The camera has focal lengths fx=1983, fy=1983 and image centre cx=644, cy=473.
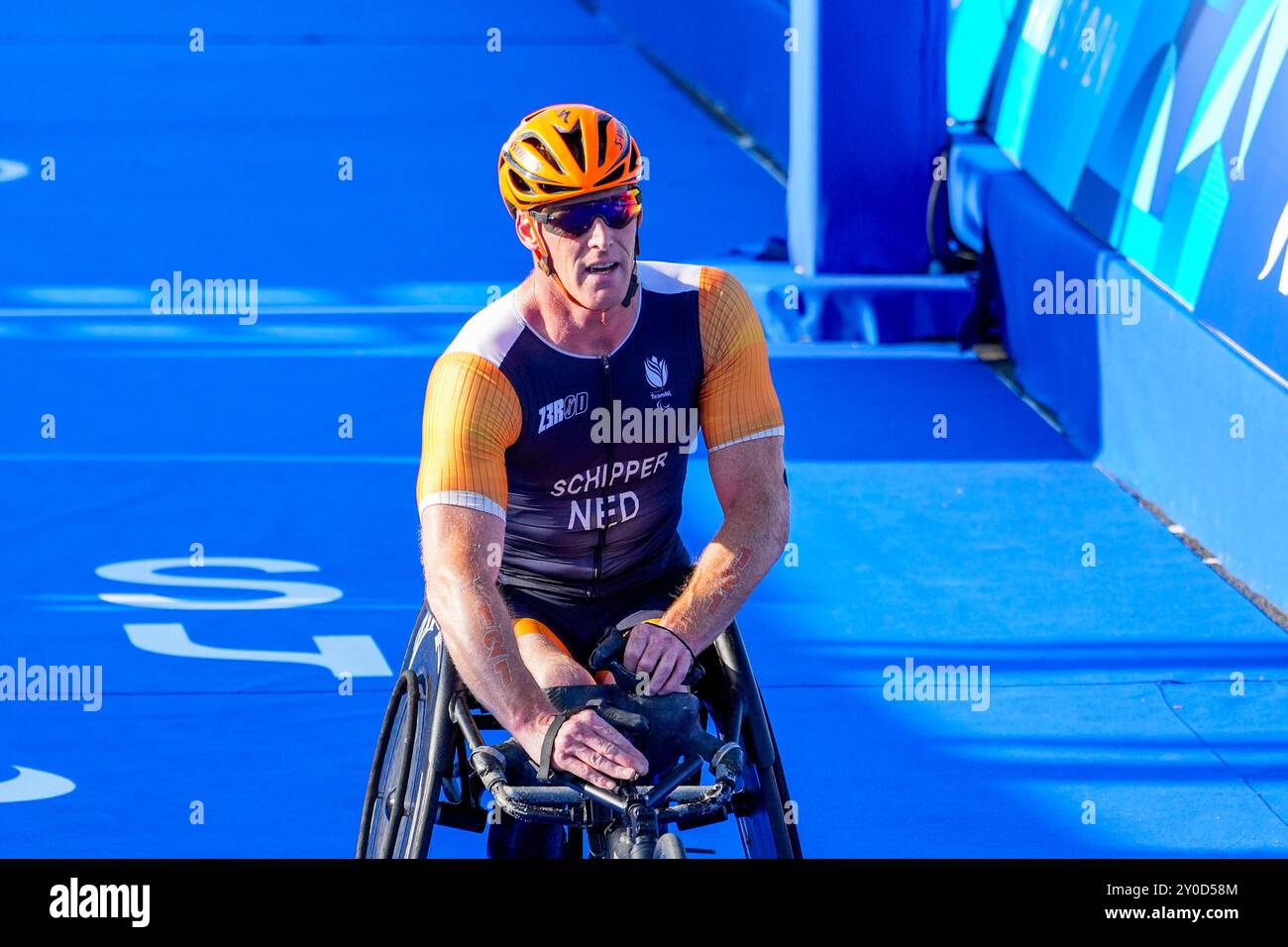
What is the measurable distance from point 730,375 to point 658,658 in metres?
0.62

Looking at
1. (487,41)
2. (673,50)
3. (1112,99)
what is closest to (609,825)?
(1112,99)

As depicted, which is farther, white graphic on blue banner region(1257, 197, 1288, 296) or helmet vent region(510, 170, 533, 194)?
white graphic on blue banner region(1257, 197, 1288, 296)

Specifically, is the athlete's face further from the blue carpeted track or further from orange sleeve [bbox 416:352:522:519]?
the blue carpeted track

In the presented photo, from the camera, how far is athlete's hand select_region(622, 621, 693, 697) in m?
3.64

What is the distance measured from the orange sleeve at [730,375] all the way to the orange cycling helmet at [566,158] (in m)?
0.34

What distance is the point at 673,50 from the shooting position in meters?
14.9

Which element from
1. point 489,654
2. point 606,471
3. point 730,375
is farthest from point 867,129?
point 489,654

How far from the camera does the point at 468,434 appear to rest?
3686 millimetres

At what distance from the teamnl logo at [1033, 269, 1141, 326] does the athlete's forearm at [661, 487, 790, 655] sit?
4287 millimetres

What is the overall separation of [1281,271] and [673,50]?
888 centimetres

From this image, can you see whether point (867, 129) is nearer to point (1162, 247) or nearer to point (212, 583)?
point (1162, 247)

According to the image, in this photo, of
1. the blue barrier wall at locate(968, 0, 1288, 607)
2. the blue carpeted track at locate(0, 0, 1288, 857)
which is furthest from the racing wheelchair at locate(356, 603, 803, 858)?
the blue barrier wall at locate(968, 0, 1288, 607)

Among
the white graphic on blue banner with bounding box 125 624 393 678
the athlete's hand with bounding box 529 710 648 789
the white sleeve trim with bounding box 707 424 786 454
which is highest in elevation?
the white sleeve trim with bounding box 707 424 786 454

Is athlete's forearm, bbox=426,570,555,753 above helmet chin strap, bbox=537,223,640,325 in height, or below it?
below
